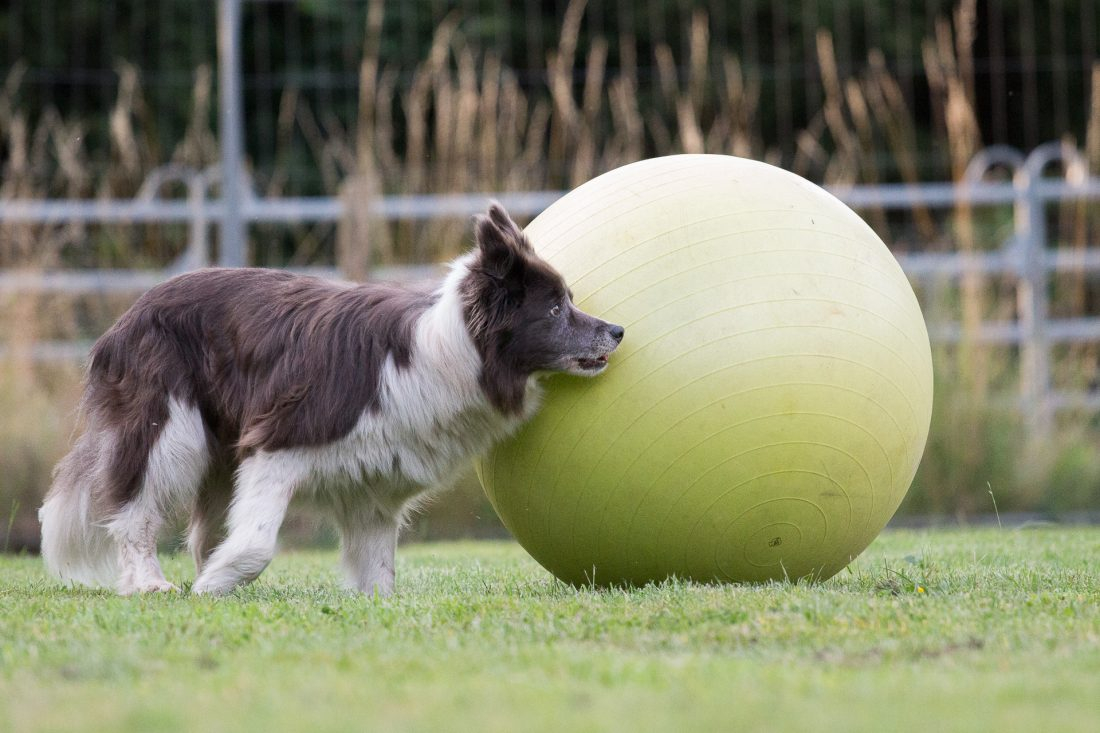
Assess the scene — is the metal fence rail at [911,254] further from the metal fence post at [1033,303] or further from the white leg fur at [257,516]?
the white leg fur at [257,516]

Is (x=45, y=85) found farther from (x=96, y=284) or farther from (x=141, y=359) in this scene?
(x=141, y=359)

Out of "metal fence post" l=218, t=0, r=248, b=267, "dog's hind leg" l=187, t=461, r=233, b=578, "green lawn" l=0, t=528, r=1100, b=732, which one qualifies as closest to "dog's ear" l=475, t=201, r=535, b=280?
"green lawn" l=0, t=528, r=1100, b=732

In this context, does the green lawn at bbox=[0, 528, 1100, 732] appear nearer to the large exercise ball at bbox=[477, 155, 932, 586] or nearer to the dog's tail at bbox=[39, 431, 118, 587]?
the large exercise ball at bbox=[477, 155, 932, 586]

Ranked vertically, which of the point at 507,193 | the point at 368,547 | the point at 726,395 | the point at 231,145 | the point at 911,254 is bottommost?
the point at 368,547

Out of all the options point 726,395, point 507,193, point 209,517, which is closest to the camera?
point 726,395

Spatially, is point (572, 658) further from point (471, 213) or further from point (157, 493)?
point (471, 213)

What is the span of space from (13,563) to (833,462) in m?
5.24

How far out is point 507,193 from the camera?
12828 millimetres

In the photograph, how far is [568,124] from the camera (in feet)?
44.5

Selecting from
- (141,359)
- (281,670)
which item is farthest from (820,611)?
(141,359)

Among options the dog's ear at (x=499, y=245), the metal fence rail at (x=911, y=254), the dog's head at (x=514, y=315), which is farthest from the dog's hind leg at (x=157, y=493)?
the metal fence rail at (x=911, y=254)

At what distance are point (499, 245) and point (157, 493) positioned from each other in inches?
76.5

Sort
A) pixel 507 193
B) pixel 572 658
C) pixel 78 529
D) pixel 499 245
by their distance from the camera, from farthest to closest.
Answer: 1. pixel 507 193
2. pixel 78 529
3. pixel 499 245
4. pixel 572 658

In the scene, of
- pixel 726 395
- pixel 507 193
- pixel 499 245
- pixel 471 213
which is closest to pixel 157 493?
pixel 499 245
